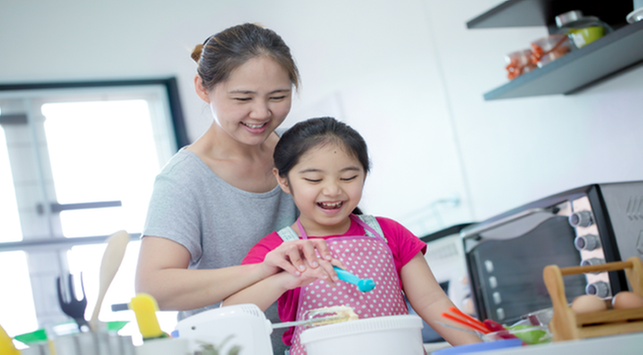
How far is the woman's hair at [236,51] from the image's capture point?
122 centimetres

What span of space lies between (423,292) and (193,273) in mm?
435

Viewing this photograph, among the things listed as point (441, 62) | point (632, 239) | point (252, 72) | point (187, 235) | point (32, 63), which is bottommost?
A: point (632, 239)

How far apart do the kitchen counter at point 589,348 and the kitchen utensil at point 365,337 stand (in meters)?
0.16

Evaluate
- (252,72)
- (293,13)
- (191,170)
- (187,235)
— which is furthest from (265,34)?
(293,13)

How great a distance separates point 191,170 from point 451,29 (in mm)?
1541

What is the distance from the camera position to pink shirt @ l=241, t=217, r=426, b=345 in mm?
1077

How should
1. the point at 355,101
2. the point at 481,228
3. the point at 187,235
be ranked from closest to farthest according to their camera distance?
the point at 187,235, the point at 481,228, the point at 355,101

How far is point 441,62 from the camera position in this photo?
2.46 m

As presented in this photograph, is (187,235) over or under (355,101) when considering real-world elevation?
under

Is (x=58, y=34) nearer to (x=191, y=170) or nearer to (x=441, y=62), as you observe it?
(x=441, y=62)

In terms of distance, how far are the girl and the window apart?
220 centimetres

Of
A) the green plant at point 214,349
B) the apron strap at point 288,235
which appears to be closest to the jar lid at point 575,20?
the apron strap at point 288,235

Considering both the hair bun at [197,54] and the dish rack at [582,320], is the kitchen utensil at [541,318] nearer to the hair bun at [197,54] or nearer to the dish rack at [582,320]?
the dish rack at [582,320]

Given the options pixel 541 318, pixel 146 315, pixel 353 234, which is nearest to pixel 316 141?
pixel 353 234
